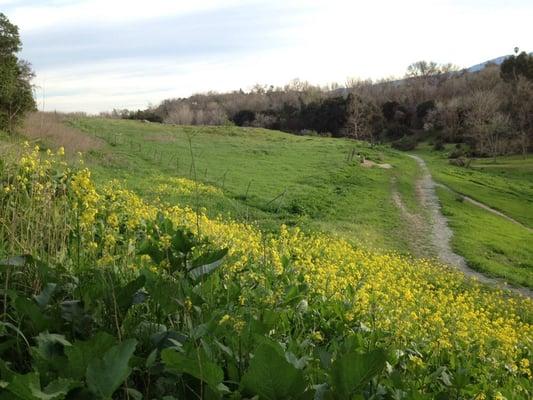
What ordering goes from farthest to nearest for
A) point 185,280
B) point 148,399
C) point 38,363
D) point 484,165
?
1. point 484,165
2. point 185,280
3. point 148,399
4. point 38,363

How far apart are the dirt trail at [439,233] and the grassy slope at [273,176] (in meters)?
0.77

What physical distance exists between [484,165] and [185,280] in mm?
53339

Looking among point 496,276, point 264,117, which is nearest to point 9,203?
point 496,276

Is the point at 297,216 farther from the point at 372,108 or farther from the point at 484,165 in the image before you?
the point at 372,108

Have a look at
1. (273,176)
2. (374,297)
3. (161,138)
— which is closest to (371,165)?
(273,176)

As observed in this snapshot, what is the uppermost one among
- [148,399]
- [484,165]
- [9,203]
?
[9,203]

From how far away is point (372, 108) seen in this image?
81.1 metres

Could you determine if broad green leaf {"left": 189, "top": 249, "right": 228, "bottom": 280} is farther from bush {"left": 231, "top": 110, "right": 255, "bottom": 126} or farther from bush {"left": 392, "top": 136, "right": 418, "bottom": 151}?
bush {"left": 231, "top": 110, "right": 255, "bottom": 126}

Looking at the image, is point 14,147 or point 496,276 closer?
point 14,147

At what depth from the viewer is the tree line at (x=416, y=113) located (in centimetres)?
6225

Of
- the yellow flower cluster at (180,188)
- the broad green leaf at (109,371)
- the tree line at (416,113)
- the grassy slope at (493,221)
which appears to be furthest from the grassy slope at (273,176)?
the tree line at (416,113)

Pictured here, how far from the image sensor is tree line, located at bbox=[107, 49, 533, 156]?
204 feet

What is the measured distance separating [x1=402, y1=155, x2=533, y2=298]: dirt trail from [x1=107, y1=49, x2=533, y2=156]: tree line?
106ft

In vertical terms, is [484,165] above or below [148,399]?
below
